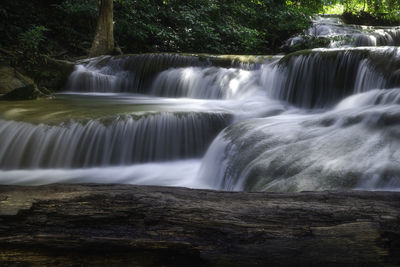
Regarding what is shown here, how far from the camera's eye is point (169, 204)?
1595 millimetres

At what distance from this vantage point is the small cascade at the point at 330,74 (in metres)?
6.09

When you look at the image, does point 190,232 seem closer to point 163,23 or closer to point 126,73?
point 126,73

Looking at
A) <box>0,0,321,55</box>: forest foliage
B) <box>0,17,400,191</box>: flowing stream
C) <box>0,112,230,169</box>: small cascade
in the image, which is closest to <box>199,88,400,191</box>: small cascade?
<box>0,17,400,191</box>: flowing stream

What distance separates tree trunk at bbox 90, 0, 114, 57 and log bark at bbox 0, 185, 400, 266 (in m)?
10.1

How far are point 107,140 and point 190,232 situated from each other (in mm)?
3842

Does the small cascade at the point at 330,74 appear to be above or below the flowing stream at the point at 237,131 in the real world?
above

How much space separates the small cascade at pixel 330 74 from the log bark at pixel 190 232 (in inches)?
205

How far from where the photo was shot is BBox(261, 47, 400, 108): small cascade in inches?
240

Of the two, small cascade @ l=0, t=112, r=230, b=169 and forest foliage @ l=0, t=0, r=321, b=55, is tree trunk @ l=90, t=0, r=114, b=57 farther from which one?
small cascade @ l=0, t=112, r=230, b=169

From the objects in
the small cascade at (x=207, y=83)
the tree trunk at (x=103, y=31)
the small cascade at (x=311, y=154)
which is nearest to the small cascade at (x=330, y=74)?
the small cascade at (x=207, y=83)

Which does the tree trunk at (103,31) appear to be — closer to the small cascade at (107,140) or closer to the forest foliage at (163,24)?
the forest foliage at (163,24)

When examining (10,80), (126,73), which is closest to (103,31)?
(126,73)

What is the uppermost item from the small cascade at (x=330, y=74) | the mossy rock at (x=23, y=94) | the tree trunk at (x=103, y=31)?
the tree trunk at (x=103, y=31)

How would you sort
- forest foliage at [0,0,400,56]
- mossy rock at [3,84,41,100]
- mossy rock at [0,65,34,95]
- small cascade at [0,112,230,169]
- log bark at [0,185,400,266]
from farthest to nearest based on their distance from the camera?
forest foliage at [0,0,400,56] < mossy rock at [0,65,34,95] < mossy rock at [3,84,41,100] < small cascade at [0,112,230,169] < log bark at [0,185,400,266]
